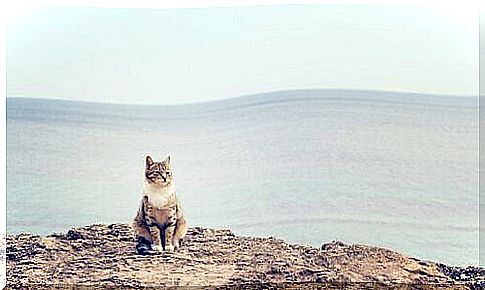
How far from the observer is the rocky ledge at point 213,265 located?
16.1 ft

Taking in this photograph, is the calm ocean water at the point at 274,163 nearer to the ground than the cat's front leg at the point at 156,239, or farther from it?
farther from it

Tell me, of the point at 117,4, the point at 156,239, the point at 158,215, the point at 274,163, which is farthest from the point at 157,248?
the point at 117,4

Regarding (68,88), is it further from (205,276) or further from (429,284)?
(429,284)

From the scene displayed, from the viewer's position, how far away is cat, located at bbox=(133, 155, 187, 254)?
500 centimetres

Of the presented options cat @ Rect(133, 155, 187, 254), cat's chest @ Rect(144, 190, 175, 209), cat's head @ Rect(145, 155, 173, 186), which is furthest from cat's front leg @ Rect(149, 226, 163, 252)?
cat's head @ Rect(145, 155, 173, 186)

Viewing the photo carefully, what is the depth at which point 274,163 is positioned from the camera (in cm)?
516

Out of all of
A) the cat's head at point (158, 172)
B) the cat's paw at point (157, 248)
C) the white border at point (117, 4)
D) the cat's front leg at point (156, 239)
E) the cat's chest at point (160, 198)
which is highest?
the white border at point (117, 4)

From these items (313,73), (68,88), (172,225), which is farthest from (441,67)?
(68,88)

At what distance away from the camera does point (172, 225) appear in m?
5.02

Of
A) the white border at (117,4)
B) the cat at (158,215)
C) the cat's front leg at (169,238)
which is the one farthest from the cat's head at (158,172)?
the white border at (117,4)

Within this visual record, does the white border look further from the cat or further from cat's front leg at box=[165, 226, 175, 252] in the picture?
cat's front leg at box=[165, 226, 175, 252]

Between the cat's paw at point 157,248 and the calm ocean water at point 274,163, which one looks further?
the calm ocean water at point 274,163

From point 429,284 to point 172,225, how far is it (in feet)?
4.12

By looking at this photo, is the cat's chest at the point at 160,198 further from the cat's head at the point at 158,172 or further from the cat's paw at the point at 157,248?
the cat's paw at the point at 157,248
